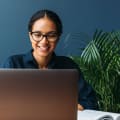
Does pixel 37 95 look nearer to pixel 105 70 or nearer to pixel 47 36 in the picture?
pixel 47 36

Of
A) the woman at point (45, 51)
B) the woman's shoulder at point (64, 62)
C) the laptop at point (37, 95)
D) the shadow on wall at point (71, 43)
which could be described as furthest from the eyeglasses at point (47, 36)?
the shadow on wall at point (71, 43)

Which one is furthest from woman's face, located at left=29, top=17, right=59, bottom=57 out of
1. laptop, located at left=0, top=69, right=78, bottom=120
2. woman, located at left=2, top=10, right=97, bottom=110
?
laptop, located at left=0, top=69, right=78, bottom=120

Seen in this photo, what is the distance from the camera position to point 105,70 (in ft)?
8.04

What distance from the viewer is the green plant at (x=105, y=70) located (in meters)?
2.45

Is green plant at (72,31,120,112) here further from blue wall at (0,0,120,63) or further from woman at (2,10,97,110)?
woman at (2,10,97,110)

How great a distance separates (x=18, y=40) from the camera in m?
2.92

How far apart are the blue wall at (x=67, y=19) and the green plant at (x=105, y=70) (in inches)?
16.2

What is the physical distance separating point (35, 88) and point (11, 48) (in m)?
2.10

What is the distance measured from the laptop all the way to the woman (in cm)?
77

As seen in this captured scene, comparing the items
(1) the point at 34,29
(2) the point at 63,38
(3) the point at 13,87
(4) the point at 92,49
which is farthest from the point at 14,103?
(2) the point at 63,38

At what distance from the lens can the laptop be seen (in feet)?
2.85

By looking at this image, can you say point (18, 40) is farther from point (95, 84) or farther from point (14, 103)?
point (14, 103)

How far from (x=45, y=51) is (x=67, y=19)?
128cm

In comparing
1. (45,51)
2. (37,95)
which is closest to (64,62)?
(45,51)
